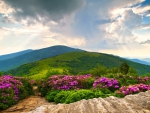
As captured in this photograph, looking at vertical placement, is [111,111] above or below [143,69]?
above

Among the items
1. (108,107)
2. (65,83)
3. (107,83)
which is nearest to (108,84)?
(107,83)

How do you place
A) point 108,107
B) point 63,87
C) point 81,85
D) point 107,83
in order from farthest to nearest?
point 81,85
point 63,87
point 107,83
point 108,107

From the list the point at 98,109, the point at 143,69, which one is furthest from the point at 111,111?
the point at 143,69

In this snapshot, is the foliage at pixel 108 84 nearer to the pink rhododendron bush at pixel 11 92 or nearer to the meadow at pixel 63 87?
the meadow at pixel 63 87

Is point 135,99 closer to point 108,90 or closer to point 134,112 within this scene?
point 134,112

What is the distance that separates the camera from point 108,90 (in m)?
15.4

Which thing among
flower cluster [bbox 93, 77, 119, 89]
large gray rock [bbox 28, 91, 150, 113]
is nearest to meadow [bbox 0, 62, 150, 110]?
flower cluster [bbox 93, 77, 119, 89]

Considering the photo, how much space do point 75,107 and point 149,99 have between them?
3567 mm

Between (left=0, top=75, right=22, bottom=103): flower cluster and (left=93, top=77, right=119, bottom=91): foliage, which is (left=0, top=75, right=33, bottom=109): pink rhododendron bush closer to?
(left=0, top=75, right=22, bottom=103): flower cluster

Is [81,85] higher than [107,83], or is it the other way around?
[107,83]

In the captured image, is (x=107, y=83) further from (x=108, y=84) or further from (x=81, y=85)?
(x=81, y=85)

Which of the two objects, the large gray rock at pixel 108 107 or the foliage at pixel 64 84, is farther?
→ the foliage at pixel 64 84

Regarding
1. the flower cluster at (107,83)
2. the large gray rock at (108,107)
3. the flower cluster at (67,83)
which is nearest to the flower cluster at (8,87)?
the flower cluster at (67,83)

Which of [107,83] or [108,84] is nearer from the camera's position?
[108,84]
